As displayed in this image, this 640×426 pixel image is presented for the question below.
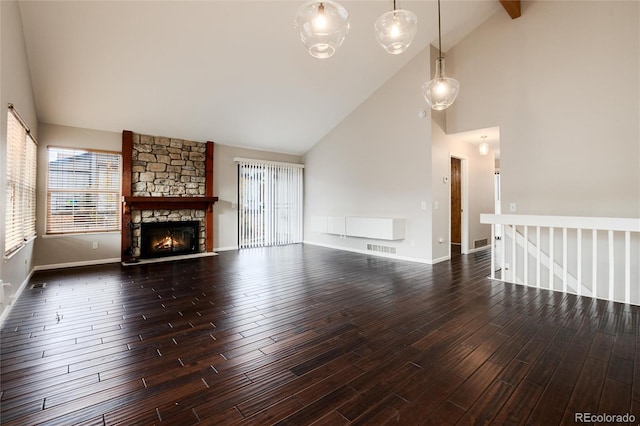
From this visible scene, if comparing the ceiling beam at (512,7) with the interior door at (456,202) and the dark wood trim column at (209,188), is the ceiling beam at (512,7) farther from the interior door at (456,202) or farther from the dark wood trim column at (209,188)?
the dark wood trim column at (209,188)

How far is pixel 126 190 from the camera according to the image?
19.1 ft

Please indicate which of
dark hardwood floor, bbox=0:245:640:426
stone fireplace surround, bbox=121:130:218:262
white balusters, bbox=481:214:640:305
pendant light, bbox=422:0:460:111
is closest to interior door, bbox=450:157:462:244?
white balusters, bbox=481:214:640:305

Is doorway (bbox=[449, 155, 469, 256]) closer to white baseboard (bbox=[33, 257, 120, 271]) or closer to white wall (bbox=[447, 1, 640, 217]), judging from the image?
white wall (bbox=[447, 1, 640, 217])

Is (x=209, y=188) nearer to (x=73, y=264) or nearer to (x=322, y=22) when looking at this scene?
(x=73, y=264)

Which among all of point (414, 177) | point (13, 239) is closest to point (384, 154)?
point (414, 177)

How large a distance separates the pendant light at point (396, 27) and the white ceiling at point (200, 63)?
2015mm

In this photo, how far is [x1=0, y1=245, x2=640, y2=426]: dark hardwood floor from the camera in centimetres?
162

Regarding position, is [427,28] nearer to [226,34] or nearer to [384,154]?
[384,154]

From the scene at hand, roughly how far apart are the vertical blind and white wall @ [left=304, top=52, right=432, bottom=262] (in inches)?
29.1

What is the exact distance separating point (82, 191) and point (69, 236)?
33.5 inches

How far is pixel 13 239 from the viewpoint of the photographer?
3.43 metres

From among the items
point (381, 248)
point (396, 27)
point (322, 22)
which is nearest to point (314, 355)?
point (322, 22)

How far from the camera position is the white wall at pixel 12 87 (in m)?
2.81

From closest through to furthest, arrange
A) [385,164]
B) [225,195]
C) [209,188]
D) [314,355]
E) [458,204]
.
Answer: [314,355], [385,164], [209,188], [225,195], [458,204]
